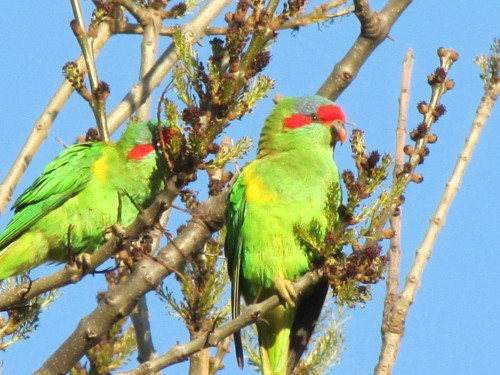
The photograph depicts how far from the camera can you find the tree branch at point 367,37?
15.1ft

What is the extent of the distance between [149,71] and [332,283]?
9.37ft

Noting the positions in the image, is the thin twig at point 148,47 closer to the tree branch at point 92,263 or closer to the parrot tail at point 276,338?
the parrot tail at point 276,338

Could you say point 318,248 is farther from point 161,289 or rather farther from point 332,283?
point 161,289

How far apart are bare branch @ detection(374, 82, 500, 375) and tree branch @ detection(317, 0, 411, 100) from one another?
2.30ft

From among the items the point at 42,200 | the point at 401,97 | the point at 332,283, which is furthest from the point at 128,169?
the point at 332,283

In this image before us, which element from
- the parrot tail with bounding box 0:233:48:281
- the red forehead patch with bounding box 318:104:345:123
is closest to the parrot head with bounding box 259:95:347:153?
the red forehead patch with bounding box 318:104:345:123

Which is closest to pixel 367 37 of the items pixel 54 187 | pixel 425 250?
pixel 425 250

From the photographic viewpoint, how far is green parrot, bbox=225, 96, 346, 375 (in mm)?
4812

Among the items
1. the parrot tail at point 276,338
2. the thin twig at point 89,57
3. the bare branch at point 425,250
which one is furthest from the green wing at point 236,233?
the bare branch at point 425,250

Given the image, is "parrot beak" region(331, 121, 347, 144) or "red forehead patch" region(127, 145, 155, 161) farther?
"red forehead patch" region(127, 145, 155, 161)

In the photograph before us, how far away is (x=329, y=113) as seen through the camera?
18.0 ft

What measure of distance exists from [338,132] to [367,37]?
3.15 feet

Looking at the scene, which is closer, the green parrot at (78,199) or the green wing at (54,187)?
the green parrot at (78,199)

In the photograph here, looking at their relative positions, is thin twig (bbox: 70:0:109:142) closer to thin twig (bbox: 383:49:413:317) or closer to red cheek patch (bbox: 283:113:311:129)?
red cheek patch (bbox: 283:113:311:129)
